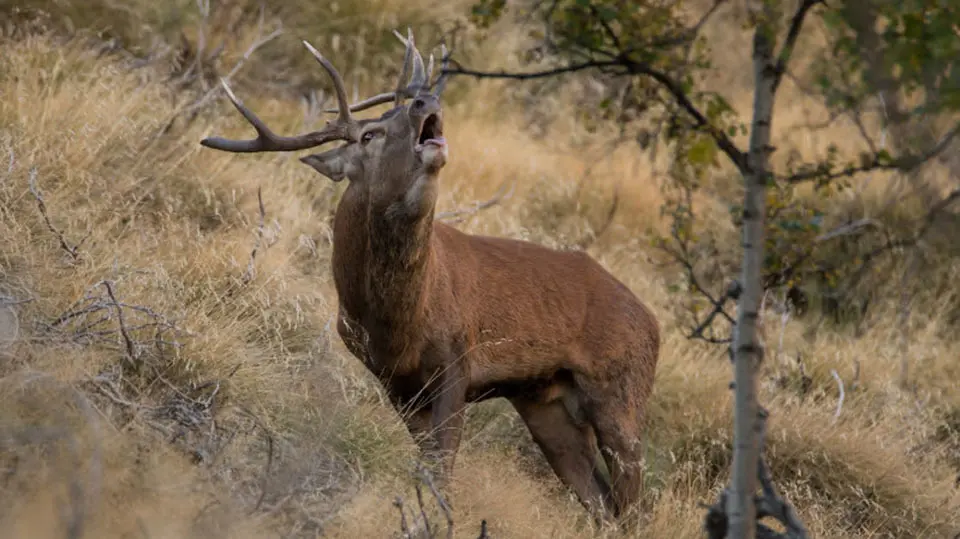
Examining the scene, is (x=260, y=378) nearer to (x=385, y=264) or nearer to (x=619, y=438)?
(x=385, y=264)

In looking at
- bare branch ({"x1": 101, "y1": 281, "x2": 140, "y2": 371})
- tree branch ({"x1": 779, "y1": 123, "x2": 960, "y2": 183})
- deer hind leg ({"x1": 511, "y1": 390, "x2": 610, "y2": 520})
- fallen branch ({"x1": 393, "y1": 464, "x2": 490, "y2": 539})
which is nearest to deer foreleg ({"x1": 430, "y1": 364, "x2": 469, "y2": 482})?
fallen branch ({"x1": 393, "y1": 464, "x2": 490, "y2": 539})

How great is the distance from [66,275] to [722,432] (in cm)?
387

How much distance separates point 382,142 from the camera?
666 cm

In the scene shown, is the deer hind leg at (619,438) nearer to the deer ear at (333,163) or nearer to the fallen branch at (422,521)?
the fallen branch at (422,521)

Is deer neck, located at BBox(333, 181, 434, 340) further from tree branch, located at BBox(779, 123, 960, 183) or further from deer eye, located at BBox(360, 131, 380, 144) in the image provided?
tree branch, located at BBox(779, 123, 960, 183)

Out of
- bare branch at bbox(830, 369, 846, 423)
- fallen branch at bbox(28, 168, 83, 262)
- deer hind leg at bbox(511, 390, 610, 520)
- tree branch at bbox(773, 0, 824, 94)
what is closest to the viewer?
tree branch at bbox(773, 0, 824, 94)

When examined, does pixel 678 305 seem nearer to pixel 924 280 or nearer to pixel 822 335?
pixel 822 335

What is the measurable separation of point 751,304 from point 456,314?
2.84 m

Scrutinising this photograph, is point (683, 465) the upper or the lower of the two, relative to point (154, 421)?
lower

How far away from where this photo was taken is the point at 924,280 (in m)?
11.0

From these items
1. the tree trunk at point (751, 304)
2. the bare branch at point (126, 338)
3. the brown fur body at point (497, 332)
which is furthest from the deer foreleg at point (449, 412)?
the tree trunk at point (751, 304)

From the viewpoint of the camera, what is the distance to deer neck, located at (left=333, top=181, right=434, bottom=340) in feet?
21.4

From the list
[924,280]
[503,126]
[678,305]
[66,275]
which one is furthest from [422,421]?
[503,126]

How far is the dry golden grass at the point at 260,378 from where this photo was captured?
5180mm
